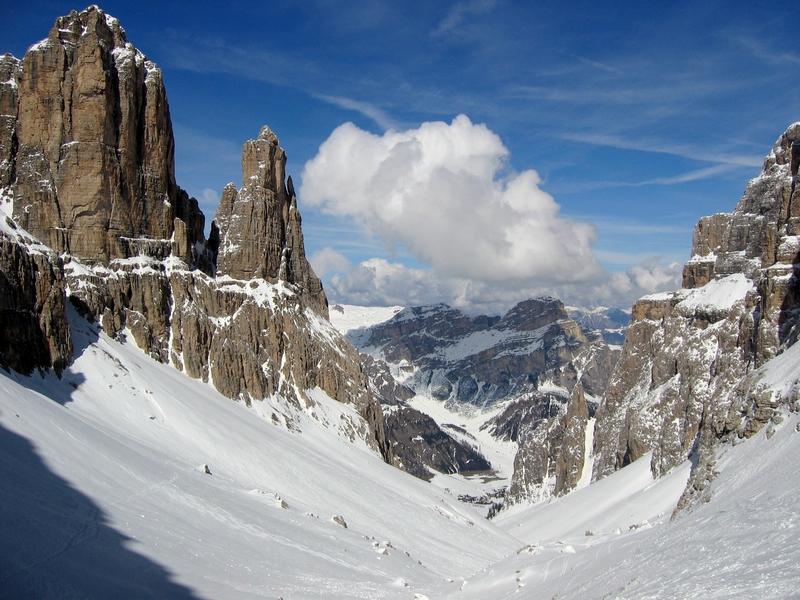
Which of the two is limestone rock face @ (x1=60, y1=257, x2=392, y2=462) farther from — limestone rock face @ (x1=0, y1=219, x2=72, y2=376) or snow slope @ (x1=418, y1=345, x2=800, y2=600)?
snow slope @ (x1=418, y1=345, x2=800, y2=600)

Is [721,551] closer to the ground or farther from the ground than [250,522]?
farther from the ground

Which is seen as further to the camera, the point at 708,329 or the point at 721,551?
the point at 708,329

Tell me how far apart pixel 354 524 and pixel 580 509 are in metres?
71.6

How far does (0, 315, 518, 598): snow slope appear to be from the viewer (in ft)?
83.7

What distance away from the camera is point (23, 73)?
77.7 meters

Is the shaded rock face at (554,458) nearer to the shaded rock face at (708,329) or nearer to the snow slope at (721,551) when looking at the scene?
the shaded rock face at (708,329)

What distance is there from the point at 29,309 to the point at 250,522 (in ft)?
98.6

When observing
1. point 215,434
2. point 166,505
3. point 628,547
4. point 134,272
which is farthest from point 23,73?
point 628,547

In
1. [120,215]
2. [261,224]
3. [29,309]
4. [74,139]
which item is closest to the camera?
[29,309]

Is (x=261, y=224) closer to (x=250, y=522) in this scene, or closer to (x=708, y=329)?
(x=250, y=522)

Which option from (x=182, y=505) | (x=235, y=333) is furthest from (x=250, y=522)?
(x=235, y=333)

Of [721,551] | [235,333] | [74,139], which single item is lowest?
[721,551]

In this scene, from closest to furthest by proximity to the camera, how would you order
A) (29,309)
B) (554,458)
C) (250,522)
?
(250,522), (29,309), (554,458)

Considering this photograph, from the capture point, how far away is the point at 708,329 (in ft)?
391
